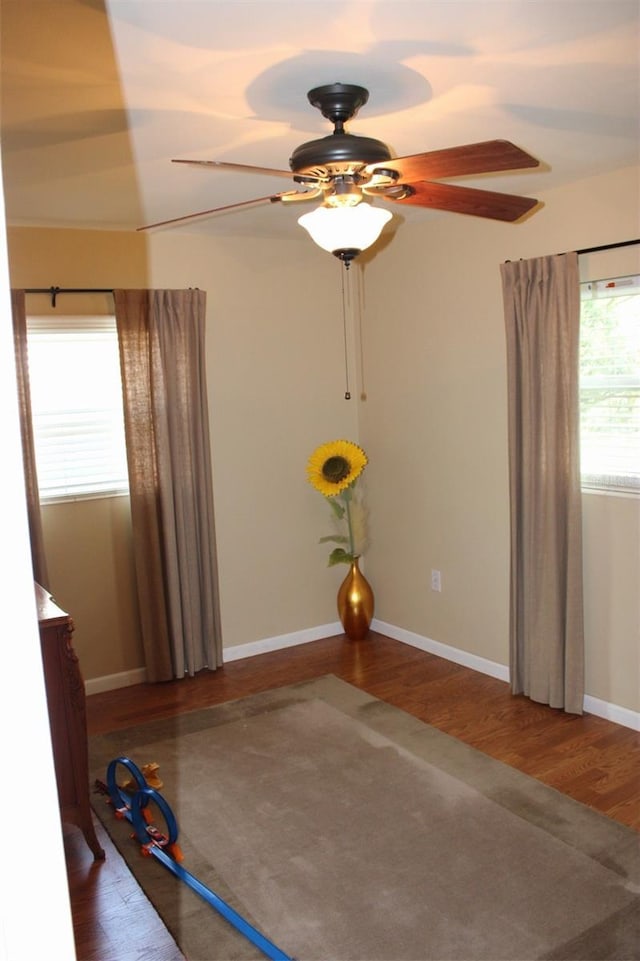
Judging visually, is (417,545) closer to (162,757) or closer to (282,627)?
(282,627)

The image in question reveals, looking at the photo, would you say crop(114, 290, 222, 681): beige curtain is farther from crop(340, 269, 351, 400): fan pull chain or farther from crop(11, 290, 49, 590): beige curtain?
crop(340, 269, 351, 400): fan pull chain

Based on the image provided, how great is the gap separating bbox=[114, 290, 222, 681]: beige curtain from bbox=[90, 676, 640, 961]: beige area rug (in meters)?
0.72

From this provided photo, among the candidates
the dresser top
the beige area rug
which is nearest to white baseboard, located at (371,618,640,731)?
the beige area rug

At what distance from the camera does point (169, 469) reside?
4.30m

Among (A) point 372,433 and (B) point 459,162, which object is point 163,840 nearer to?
(B) point 459,162

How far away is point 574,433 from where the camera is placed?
359 cm

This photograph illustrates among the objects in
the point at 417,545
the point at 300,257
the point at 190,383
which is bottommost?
the point at 417,545

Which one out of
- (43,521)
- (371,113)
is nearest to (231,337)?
(43,521)

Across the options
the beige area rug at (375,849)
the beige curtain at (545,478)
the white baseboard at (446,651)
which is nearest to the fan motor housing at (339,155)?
the beige curtain at (545,478)

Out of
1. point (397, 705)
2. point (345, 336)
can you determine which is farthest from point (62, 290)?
point (397, 705)

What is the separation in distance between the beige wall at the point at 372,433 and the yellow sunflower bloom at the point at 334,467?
0.70ft

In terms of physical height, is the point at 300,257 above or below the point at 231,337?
above

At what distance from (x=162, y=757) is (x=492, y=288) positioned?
2.79 meters

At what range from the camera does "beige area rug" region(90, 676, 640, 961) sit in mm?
2326
